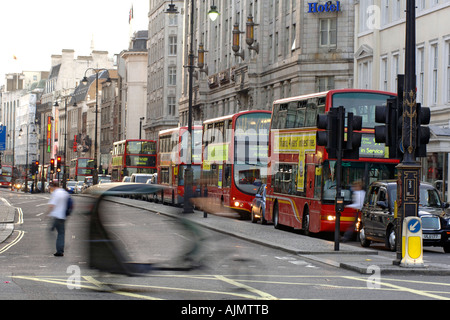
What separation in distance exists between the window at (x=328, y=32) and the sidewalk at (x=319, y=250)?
2910 cm

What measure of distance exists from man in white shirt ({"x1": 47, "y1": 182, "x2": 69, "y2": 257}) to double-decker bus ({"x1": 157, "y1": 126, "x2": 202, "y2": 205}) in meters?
23.2

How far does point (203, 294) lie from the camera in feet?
44.3

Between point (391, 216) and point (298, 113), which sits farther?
point (298, 113)

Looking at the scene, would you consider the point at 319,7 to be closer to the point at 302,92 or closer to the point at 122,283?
the point at 302,92

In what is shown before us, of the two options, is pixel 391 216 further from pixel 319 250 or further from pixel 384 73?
pixel 384 73

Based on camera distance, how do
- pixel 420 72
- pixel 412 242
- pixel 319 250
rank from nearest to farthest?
pixel 412 242
pixel 319 250
pixel 420 72

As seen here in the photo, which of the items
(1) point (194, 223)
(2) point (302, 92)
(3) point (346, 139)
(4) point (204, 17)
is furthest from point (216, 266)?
(4) point (204, 17)

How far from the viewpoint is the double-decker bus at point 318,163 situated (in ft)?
91.7

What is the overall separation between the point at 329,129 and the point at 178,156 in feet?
100

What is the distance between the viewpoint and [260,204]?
37.4 meters

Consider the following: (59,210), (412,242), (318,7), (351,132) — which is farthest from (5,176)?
(412,242)

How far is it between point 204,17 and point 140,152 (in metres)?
23.3

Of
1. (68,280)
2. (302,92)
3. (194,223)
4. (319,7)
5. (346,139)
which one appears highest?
(319,7)

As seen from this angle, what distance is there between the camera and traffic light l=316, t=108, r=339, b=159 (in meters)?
22.2
